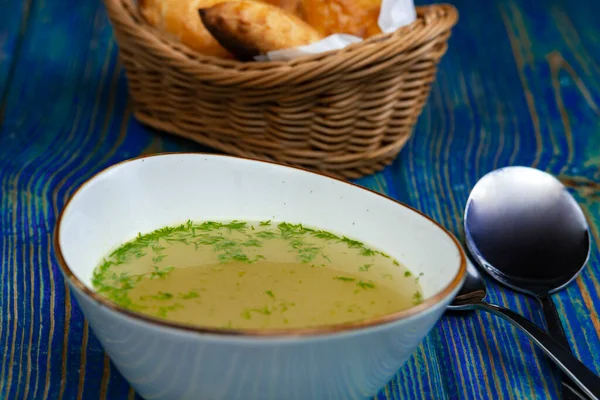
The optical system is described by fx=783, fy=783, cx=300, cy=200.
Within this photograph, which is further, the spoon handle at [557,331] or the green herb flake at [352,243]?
the green herb flake at [352,243]

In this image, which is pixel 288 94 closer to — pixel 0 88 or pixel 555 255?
pixel 555 255

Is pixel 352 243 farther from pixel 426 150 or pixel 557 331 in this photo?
pixel 426 150

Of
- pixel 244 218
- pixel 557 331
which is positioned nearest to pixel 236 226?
pixel 244 218

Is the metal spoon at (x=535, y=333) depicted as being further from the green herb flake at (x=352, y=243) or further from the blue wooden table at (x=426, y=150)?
the green herb flake at (x=352, y=243)

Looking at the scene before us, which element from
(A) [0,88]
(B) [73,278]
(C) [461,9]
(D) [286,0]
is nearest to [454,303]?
(B) [73,278]

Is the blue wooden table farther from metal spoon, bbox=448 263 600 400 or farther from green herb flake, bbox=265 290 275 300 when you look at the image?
green herb flake, bbox=265 290 275 300

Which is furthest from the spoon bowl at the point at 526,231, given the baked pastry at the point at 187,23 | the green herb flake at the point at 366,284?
the baked pastry at the point at 187,23

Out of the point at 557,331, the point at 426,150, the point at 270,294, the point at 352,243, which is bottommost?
the point at 426,150
